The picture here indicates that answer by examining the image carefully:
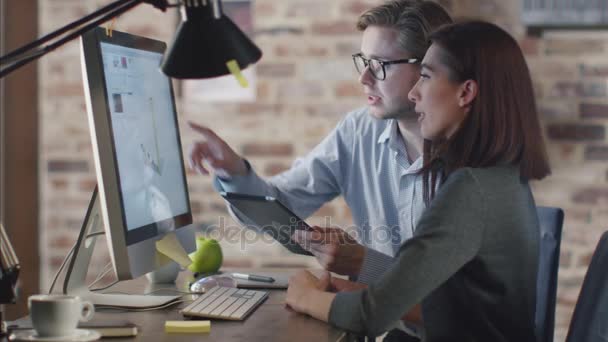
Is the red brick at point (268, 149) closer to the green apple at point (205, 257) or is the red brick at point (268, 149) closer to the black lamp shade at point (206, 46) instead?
the green apple at point (205, 257)

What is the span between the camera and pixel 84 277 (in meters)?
1.56

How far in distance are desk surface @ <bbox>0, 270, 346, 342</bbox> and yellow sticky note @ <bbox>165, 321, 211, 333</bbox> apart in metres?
0.01

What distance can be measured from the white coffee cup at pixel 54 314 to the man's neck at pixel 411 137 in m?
1.23

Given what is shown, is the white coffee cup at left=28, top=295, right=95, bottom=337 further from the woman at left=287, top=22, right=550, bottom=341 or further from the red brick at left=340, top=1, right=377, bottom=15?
the red brick at left=340, top=1, right=377, bottom=15

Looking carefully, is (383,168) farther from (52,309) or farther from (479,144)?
(52,309)

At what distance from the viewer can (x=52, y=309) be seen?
112 centimetres

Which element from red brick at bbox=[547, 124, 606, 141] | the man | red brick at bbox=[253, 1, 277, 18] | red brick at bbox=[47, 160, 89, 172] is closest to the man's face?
the man

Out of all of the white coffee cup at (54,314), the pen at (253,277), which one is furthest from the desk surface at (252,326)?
the pen at (253,277)

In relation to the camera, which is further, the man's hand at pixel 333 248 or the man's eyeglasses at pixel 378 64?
the man's eyeglasses at pixel 378 64

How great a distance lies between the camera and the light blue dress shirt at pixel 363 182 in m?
2.12

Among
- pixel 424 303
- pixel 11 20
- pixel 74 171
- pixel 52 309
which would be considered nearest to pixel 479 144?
pixel 424 303

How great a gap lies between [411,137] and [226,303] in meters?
0.88

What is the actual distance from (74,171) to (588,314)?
2.00 m

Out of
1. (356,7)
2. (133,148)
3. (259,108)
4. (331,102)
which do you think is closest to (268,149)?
(259,108)
